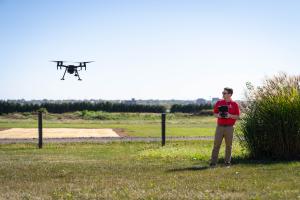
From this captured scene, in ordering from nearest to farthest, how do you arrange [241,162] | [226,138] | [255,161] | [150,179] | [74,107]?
[150,179] → [226,138] → [241,162] → [255,161] → [74,107]

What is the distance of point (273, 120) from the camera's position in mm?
14352

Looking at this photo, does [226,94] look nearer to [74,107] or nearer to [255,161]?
[255,161]

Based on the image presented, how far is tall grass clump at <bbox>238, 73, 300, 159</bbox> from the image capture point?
14203 millimetres

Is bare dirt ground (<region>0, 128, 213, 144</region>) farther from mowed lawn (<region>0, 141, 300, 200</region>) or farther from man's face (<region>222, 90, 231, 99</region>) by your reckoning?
man's face (<region>222, 90, 231, 99</region>)

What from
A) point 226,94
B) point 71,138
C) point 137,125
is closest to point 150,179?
point 226,94

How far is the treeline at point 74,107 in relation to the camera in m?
86.7

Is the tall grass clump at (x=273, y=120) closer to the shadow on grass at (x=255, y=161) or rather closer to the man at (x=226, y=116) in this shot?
the shadow on grass at (x=255, y=161)

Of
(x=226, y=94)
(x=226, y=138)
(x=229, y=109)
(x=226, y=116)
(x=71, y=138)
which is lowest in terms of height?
(x=71, y=138)

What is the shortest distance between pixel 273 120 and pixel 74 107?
265ft

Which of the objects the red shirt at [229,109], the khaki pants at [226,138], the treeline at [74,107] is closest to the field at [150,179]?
the khaki pants at [226,138]

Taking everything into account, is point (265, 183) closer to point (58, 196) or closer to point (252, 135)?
point (58, 196)

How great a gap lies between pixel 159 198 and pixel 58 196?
176cm

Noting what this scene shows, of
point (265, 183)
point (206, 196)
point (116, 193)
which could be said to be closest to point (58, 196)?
point (116, 193)

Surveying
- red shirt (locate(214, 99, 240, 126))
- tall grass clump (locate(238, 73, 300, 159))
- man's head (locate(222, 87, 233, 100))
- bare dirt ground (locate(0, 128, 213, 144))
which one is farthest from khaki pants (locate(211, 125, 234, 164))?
bare dirt ground (locate(0, 128, 213, 144))
